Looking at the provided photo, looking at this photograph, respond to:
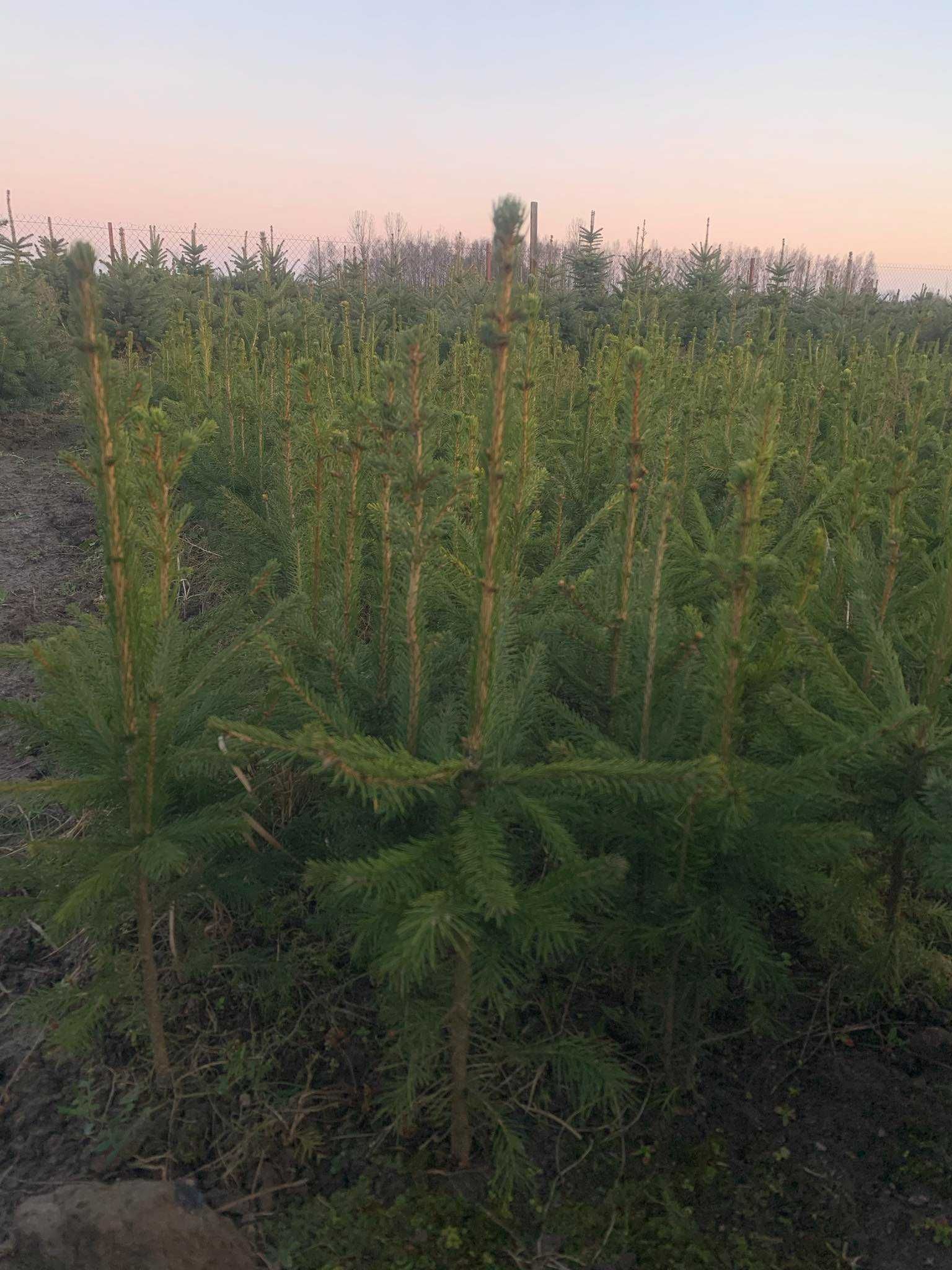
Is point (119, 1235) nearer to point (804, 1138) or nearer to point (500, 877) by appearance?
point (500, 877)

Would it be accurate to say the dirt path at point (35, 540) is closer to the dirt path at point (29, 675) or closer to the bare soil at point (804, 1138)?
the dirt path at point (29, 675)

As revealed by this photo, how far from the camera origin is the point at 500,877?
1512mm

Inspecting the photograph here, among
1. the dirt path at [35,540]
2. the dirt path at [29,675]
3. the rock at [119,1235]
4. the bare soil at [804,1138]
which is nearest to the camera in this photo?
the rock at [119,1235]

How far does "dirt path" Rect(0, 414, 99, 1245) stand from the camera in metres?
2.01

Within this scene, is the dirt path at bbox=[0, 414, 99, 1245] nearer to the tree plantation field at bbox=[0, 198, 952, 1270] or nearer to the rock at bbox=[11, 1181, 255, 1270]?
the tree plantation field at bbox=[0, 198, 952, 1270]

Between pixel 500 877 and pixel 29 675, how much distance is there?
3.91 metres

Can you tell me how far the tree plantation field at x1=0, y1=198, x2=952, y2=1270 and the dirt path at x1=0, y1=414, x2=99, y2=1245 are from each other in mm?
39

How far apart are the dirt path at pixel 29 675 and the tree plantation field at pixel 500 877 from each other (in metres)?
0.04

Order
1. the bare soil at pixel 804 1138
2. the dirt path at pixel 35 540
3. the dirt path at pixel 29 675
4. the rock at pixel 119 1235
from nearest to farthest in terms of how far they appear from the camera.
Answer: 1. the rock at pixel 119 1235
2. the bare soil at pixel 804 1138
3. the dirt path at pixel 29 675
4. the dirt path at pixel 35 540

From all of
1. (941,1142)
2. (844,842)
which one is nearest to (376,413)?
(844,842)

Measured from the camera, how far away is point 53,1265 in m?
1.64

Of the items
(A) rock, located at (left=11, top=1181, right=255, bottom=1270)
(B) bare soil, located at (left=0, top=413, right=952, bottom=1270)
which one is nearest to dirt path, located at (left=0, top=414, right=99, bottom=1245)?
→ (B) bare soil, located at (left=0, top=413, right=952, bottom=1270)

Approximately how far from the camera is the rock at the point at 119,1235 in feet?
5.40

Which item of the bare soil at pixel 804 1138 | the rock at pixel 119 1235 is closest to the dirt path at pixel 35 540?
the bare soil at pixel 804 1138
